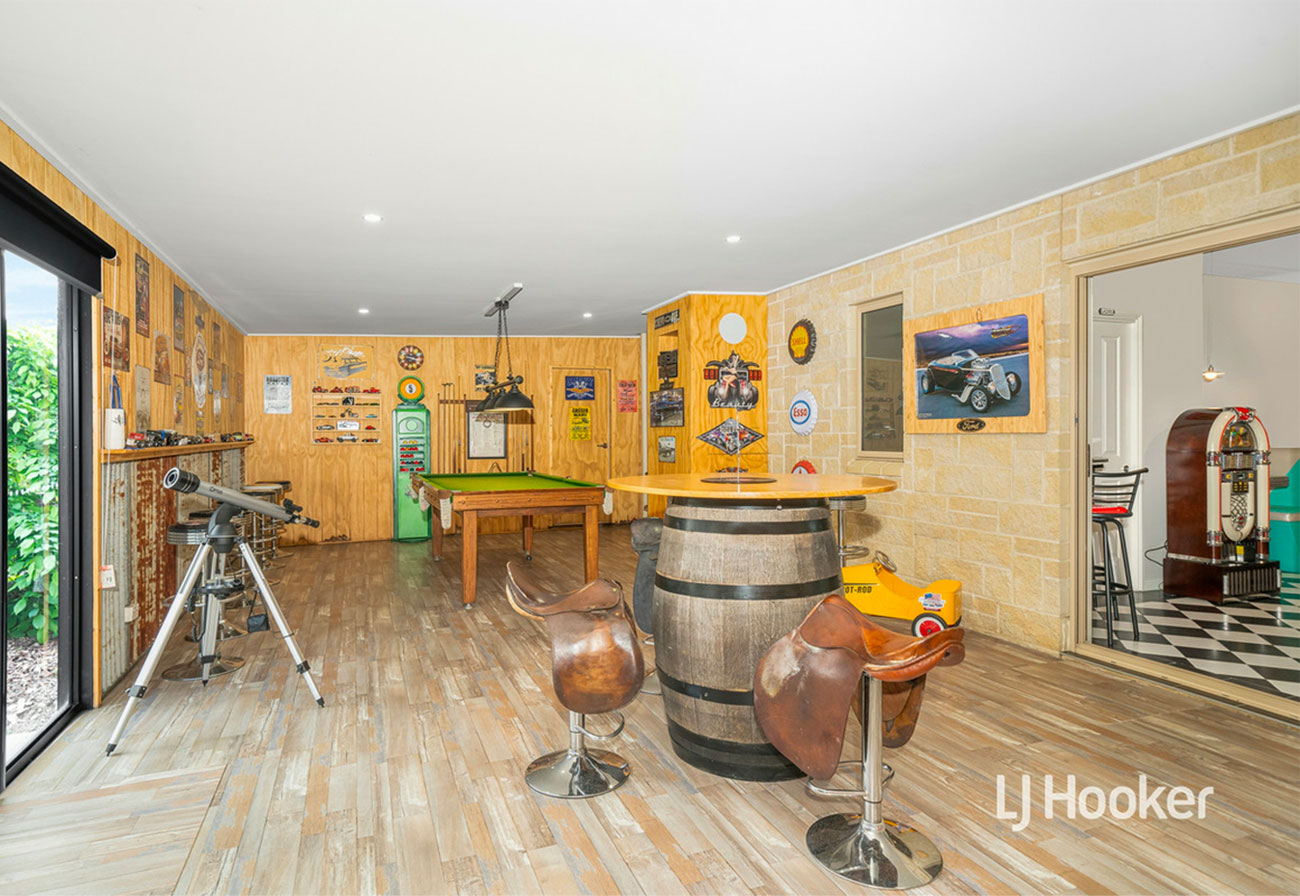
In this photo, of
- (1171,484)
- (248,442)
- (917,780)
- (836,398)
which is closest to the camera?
(917,780)

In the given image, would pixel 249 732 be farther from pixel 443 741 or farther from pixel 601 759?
pixel 601 759

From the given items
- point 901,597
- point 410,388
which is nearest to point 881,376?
point 901,597

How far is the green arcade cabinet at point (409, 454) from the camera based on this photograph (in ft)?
27.3

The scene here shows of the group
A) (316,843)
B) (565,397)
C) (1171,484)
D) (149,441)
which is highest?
(565,397)

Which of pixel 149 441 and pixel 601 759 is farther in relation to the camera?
pixel 149 441

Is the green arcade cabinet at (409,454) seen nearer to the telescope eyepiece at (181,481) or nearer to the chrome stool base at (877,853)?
the telescope eyepiece at (181,481)

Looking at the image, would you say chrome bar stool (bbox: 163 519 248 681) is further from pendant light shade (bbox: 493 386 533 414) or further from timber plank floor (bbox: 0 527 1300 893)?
pendant light shade (bbox: 493 386 533 414)

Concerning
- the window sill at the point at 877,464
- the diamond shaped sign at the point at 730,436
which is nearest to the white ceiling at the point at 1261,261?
the window sill at the point at 877,464

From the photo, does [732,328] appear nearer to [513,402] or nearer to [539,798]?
[513,402]

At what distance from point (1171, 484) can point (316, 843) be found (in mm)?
5701

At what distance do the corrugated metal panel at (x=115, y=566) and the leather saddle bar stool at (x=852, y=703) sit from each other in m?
3.09

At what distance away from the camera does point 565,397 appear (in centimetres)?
908

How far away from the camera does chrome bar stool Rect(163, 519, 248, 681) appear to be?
349 cm

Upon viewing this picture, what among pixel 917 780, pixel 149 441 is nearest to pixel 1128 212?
pixel 917 780
